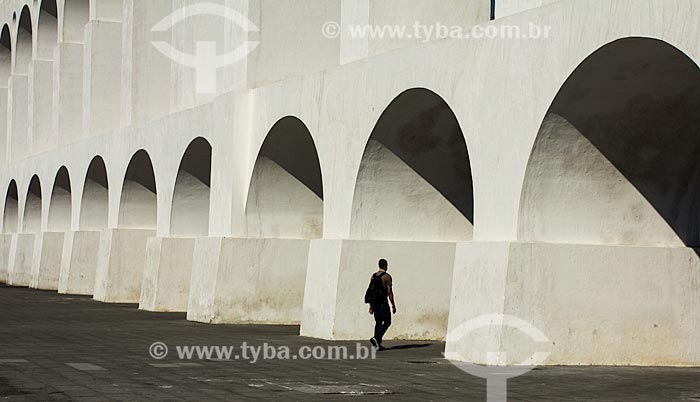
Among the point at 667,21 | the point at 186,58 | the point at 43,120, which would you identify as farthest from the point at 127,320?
the point at 43,120

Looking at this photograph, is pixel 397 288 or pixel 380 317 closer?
pixel 380 317

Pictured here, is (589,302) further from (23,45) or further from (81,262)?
(23,45)

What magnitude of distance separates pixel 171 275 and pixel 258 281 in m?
4.49

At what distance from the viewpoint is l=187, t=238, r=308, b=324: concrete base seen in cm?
2139

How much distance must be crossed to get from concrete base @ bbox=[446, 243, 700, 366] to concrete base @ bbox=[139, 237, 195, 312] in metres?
12.1

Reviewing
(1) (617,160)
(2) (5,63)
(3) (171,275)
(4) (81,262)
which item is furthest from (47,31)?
(1) (617,160)

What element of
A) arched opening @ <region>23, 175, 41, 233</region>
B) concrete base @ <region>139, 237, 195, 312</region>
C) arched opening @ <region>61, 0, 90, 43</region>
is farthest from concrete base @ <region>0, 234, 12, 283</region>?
concrete base @ <region>139, 237, 195, 312</region>

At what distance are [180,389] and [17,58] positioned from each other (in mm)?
38630

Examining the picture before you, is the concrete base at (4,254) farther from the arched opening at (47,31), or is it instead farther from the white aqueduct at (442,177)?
the white aqueduct at (442,177)

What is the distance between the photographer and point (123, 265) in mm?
29172

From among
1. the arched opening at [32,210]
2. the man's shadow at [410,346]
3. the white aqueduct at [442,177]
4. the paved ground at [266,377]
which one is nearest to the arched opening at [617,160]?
the white aqueduct at [442,177]

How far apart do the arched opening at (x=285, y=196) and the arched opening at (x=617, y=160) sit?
25.2ft

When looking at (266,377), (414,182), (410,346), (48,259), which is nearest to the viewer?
(266,377)

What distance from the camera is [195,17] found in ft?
85.3
